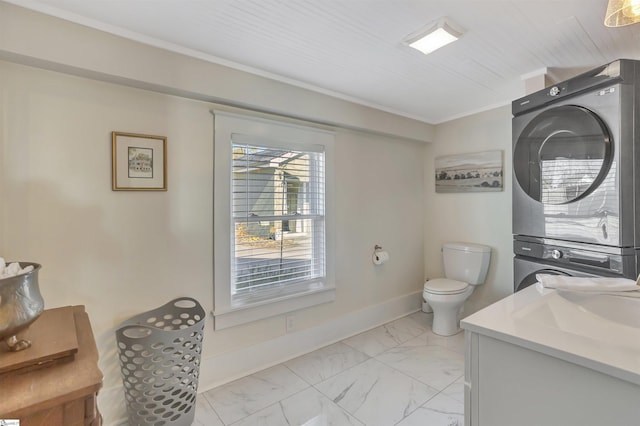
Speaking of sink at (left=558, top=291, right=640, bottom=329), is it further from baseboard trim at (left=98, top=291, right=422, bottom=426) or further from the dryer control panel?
baseboard trim at (left=98, top=291, right=422, bottom=426)

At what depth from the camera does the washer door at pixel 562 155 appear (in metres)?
1.67

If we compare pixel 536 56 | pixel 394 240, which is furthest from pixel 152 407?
pixel 536 56

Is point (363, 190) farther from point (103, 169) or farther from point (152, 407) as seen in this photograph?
point (152, 407)

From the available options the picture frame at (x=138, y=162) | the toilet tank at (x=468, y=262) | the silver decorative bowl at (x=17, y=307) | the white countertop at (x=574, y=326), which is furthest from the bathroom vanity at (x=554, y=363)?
the toilet tank at (x=468, y=262)

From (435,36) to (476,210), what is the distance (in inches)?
78.8

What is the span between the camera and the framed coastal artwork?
2918mm

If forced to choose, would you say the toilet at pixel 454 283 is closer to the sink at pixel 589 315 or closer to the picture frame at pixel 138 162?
the sink at pixel 589 315

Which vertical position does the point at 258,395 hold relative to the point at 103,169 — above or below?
below

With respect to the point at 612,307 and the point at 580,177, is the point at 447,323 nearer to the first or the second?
→ the point at 580,177

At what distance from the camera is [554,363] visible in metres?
0.75

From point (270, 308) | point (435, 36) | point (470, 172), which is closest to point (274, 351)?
point (270, 308)

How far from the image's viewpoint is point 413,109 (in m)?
2.98

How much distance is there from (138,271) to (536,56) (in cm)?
283

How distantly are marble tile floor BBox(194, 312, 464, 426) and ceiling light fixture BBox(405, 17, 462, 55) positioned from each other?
2.15 meters
